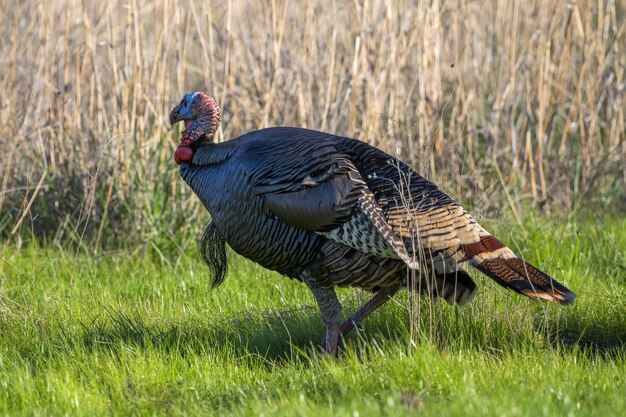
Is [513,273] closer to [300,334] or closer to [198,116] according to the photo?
[300,334]

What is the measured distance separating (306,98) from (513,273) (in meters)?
3.36

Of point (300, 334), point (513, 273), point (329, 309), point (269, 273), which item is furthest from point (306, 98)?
point (513, 273)

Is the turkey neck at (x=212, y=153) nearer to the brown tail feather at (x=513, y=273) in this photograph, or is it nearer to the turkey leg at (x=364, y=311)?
the turkey leg at (x=364, y=311)

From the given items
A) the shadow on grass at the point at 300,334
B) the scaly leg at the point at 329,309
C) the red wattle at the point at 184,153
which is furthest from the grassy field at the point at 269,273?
the red wattle at the point at 184,153

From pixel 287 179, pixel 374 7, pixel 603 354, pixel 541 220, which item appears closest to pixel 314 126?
pixel 374 7

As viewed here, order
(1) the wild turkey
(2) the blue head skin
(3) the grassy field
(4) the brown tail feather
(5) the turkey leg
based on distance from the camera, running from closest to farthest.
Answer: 1. (3) the grassy field
2. (4) the brown tail feather
3. (1) the wild turkey
4. (5) the turkey leg
5. (2) the blue head skin

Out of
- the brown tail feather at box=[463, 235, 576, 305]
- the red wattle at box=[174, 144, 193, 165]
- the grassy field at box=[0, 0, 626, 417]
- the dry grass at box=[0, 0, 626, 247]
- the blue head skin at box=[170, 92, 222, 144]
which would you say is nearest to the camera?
the grassy field at box=[0, 0, 626, 417]

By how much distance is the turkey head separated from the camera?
5184 mm

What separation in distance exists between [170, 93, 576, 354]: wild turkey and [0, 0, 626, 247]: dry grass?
6.36 ft

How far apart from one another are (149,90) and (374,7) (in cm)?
183

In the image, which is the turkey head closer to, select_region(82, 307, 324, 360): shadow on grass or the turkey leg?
select_region(82, 307, 324, 360): shadow on grass

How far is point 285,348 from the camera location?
4.84 metres

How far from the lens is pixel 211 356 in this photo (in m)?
4.52

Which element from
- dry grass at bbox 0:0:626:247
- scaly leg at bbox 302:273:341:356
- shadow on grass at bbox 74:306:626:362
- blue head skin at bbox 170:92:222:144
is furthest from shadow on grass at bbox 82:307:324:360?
dry grass at bbox 0:0:626:247
